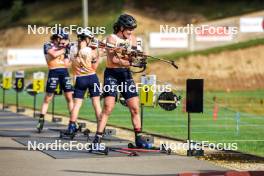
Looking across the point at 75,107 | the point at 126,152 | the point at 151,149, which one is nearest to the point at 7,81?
the point at 75,107

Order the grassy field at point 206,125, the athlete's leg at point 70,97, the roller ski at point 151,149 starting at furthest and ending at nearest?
the athlete's leg at point 70,97 → the grassy field at point 206,125 → the roller ski at point 151,149

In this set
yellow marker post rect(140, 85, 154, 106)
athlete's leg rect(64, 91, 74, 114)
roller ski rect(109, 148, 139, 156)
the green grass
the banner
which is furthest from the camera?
the green grass

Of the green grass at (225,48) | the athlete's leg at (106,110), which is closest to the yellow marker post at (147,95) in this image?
the athlete's leg at (106,110)

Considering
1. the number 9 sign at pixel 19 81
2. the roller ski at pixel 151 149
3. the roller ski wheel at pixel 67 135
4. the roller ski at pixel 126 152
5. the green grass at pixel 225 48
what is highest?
the green grass at pixel 225 48

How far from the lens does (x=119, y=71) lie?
516 inches

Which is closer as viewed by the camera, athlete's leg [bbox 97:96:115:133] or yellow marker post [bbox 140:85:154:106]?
athlete's leg [bbox 97:96:115:133]

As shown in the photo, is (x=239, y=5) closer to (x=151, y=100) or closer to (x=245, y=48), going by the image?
(x=245, y=48)

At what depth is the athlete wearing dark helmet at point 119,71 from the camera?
512 inches

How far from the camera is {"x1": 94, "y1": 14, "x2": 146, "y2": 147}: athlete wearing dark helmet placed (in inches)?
512

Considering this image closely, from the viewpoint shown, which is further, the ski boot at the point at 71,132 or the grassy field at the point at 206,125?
the grassy field at the point at 206,125

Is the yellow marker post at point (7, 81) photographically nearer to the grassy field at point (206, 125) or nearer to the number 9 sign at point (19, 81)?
the number 9 sign at point (19, 81)

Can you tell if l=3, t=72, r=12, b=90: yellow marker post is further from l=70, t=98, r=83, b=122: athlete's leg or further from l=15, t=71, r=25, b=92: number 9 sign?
l=70, t=98, r=83, b=122: athlete's leg

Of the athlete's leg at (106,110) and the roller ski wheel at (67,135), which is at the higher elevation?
the athlete's leg at (106,110)

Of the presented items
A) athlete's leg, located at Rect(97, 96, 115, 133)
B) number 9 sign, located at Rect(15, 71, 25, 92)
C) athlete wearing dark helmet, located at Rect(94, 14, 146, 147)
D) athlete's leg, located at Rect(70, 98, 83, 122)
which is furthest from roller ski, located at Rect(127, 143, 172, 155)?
number 9 sign, located at Rect(15, 71, 25, 92)
